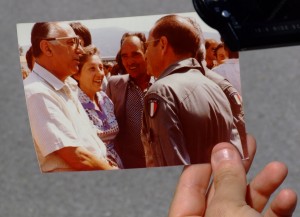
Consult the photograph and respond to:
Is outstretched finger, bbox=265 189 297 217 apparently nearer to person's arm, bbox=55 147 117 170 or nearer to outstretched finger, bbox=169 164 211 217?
outstretched finger, bbox=169 164 211 217

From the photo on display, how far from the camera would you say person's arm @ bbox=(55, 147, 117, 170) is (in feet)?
2.52

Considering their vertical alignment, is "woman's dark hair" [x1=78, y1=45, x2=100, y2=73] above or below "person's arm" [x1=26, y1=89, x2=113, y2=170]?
above

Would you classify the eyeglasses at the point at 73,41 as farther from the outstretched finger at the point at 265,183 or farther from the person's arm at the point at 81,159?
the outstretched finger at the point at 265,183

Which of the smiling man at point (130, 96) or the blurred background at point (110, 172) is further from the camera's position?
the blurred background at point (110, 172)

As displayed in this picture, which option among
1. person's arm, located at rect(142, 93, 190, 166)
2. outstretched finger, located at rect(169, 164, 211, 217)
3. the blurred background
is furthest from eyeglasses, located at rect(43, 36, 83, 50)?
the blurred background

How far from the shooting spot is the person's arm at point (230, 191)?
687mm

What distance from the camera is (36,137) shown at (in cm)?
77

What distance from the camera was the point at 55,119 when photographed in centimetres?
77

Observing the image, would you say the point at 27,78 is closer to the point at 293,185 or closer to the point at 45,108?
the point at 45,108

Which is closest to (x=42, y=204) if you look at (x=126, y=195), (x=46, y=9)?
(x=126, y=195)

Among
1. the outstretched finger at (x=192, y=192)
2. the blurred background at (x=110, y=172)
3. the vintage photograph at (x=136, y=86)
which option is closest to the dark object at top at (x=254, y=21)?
the vintage photograph at (x=136, y=86)

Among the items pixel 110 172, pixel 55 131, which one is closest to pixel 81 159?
pixel 55 131

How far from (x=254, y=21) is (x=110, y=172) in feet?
2.16

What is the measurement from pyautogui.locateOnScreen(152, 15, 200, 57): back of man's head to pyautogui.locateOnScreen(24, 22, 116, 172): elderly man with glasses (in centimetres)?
10
